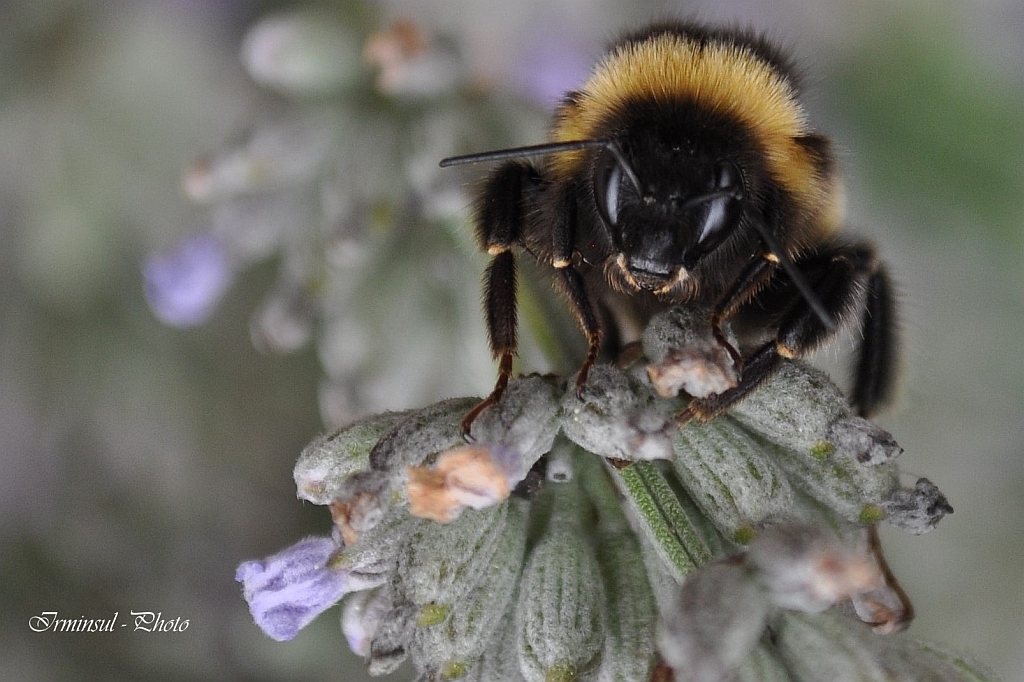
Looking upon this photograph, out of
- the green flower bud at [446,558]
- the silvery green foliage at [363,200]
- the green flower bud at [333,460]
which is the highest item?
the silvery green foliage at [363,200]

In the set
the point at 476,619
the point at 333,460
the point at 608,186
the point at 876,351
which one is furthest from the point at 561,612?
the point at 876,351

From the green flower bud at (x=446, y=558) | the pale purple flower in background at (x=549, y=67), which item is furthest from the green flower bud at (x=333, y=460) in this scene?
the pale purple flower in background at (x=549, y=67)

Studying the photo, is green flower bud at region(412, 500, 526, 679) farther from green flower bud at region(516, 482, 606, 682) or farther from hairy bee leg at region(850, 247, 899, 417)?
hairy bee leg at region(850, 247, 899, 417)

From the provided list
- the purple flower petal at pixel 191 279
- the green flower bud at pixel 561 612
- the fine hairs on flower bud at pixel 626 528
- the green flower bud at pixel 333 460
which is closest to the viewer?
the fine hairs on flower bud at pixel 626 528

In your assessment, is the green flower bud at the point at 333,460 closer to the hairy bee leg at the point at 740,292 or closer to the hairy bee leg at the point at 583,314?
the hairy bee leg at the point at 583,314

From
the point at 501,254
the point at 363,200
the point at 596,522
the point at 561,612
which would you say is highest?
the point at 363,200

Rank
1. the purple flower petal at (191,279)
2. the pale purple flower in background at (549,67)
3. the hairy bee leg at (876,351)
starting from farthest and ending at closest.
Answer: the pale purple flower in background at (549,67) < the purple flower petal at (191,279) < the hairy bee leg at (876,351)

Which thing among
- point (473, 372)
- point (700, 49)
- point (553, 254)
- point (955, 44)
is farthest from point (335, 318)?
point (955, 44)

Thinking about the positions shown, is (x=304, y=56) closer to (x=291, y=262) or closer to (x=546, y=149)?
(x=291, y=262)
